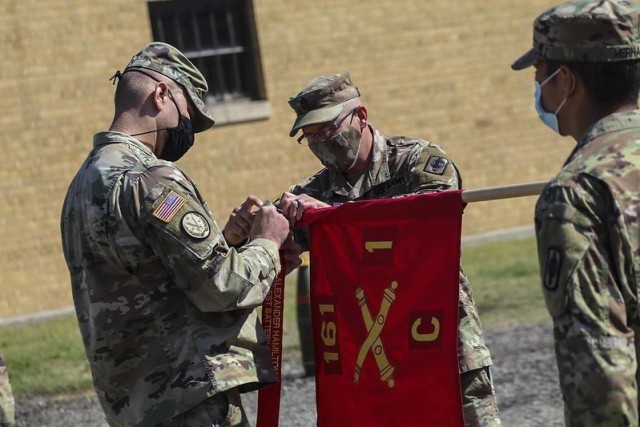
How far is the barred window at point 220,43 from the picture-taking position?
13.7m

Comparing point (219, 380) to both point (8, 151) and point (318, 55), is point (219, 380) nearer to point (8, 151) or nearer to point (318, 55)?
point (8, 151)

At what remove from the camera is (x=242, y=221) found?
15.8ft

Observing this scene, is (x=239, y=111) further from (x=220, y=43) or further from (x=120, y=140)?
(x=120, y=140)

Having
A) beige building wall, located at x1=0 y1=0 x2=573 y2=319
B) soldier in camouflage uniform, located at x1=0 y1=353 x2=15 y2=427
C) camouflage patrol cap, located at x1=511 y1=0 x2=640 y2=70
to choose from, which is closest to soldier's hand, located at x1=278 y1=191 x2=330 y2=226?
soldier in camouflage uniform, located at x1=0 y1=353 x2=15 y2=427

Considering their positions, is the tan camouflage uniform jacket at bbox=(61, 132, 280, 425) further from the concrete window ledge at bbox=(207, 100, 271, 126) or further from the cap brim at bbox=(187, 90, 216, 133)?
the concrete window ledge at bbox=(207, 100, 271, 126)

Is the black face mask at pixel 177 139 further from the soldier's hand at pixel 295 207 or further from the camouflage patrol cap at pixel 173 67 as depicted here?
the soldier's hand at pixel 295 207

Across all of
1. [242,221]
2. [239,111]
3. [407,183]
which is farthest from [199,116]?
[239,111]

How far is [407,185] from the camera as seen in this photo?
5.06 m

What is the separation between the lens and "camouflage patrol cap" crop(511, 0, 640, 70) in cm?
331

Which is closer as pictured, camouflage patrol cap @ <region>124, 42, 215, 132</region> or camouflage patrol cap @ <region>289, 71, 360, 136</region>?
camouflage patrol cap @ <region>124, 42, 215, 132</region>

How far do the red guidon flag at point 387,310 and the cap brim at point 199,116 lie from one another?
60 centimetres

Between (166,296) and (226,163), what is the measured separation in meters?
9.85

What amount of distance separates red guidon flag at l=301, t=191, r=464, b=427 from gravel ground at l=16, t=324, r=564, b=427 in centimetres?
293

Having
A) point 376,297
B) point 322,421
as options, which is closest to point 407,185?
point 376,297
